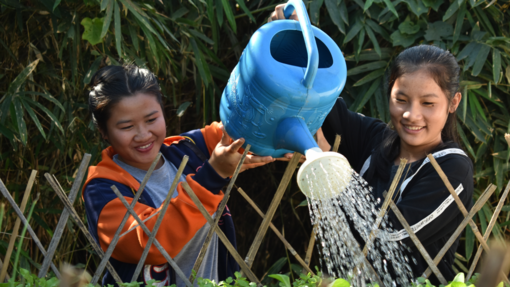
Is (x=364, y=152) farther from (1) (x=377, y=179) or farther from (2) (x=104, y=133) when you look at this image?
(2) (x=104, y=133)

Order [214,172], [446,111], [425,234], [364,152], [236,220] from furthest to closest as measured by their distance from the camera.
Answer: [236,220]
[364,152]
[446,111]
[425,234]
[214,172]

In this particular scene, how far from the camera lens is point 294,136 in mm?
872

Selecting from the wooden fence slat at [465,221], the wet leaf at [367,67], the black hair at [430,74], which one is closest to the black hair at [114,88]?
the black hair at [430,74]

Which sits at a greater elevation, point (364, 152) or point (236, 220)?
point (364, 152)

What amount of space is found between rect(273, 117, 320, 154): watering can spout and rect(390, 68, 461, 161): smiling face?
14.6 inches

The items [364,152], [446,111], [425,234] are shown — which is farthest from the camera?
[364,152]

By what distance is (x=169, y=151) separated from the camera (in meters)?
1.25

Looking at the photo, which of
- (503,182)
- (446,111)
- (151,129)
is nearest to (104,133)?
(151,129)

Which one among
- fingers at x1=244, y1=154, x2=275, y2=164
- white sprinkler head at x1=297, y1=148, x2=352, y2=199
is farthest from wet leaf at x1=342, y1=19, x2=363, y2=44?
white sprinkler head at x1=297, y1=148, x2=352, y2=199

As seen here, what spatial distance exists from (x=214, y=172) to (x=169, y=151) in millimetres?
311

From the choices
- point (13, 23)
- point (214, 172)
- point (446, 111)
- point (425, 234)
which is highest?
point (13, 23)

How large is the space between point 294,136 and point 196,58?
0.94 m

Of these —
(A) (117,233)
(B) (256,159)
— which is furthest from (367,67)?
(A) (117,233)

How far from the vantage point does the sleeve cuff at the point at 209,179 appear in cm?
98
